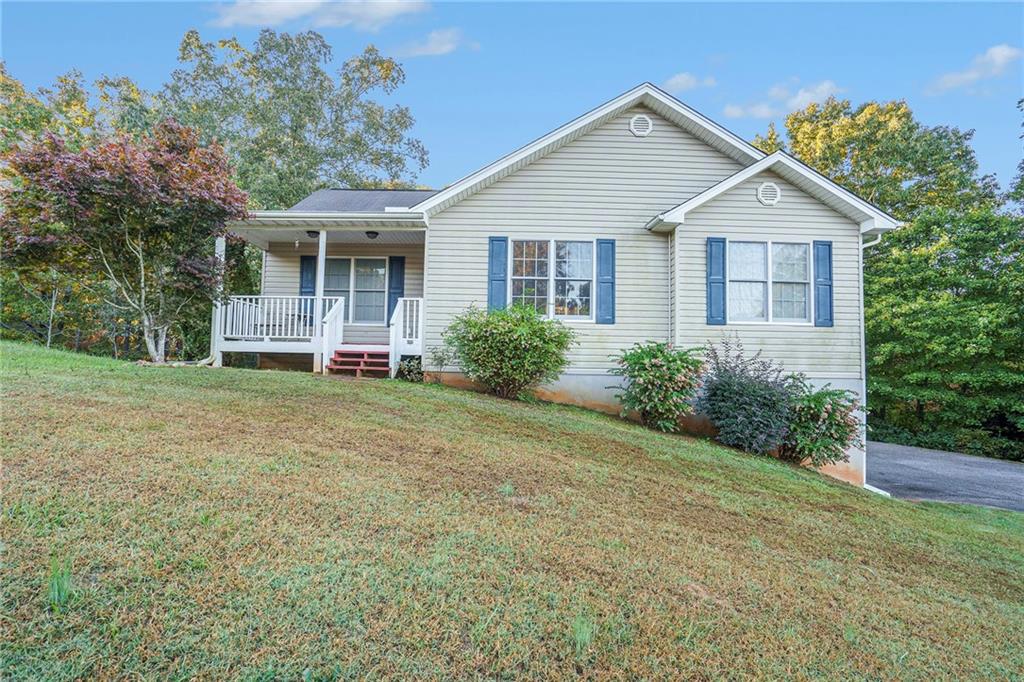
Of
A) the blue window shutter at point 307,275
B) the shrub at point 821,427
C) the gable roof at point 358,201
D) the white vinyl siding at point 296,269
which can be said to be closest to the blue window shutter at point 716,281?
the shrub at point 821,427

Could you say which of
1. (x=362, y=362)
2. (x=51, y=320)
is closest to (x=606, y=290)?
(x=362, y=362)

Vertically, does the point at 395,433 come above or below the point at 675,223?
below

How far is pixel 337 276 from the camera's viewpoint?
1196 centimetres

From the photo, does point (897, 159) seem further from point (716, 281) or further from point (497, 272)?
point (497, 272)

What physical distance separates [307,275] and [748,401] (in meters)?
9.36

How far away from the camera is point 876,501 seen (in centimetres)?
592

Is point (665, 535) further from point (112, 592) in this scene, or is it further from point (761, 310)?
point (761, 310)

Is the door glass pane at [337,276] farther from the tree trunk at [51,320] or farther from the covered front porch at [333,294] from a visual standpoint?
the tree trunk at [51,320]

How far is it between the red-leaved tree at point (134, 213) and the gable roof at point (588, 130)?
143 inches

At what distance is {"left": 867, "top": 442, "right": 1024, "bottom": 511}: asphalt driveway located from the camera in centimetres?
822

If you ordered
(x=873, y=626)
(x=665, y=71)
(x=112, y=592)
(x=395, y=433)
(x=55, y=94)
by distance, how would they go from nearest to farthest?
1. (x=112, y=592)
2. (x=873, y=626)
3. (x=395, y=433)
4. (x=665, y=71)
5. (x=55, y=94)

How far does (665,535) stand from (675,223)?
6.86 m

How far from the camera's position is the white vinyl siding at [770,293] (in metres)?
9.27

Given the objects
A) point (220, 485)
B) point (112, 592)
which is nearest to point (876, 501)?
point (220, 485)
